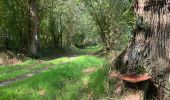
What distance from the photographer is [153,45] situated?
701cm

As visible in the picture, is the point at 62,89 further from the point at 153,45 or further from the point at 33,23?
the point at 33,23

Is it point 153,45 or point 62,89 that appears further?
point 62,89

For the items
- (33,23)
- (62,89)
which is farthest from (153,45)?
(33,23)

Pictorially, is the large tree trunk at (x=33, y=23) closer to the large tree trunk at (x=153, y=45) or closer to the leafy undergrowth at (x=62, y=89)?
the leafy undergrowth at (x=62, y=89)

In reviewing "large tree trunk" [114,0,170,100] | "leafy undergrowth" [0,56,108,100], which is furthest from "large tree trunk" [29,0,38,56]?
"large tree trunk" [114,0,170,100]

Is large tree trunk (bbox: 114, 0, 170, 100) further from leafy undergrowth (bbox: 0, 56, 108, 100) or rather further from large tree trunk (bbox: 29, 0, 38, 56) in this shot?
large tree trunk (bbox: 29, 0, 38, 56)

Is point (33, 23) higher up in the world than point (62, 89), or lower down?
higher up

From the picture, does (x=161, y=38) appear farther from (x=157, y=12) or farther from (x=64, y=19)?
(x=64, y=19)

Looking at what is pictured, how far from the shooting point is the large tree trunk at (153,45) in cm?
675

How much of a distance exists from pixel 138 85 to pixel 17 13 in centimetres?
2613

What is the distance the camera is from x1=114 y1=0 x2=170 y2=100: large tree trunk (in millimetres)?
6754

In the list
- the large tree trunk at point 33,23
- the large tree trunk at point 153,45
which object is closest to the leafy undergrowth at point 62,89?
the large tree trunk at point 153,45

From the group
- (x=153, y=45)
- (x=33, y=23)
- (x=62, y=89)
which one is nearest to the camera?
(x=153, y=45)

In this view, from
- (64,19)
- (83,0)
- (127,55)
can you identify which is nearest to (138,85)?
(127,55)
